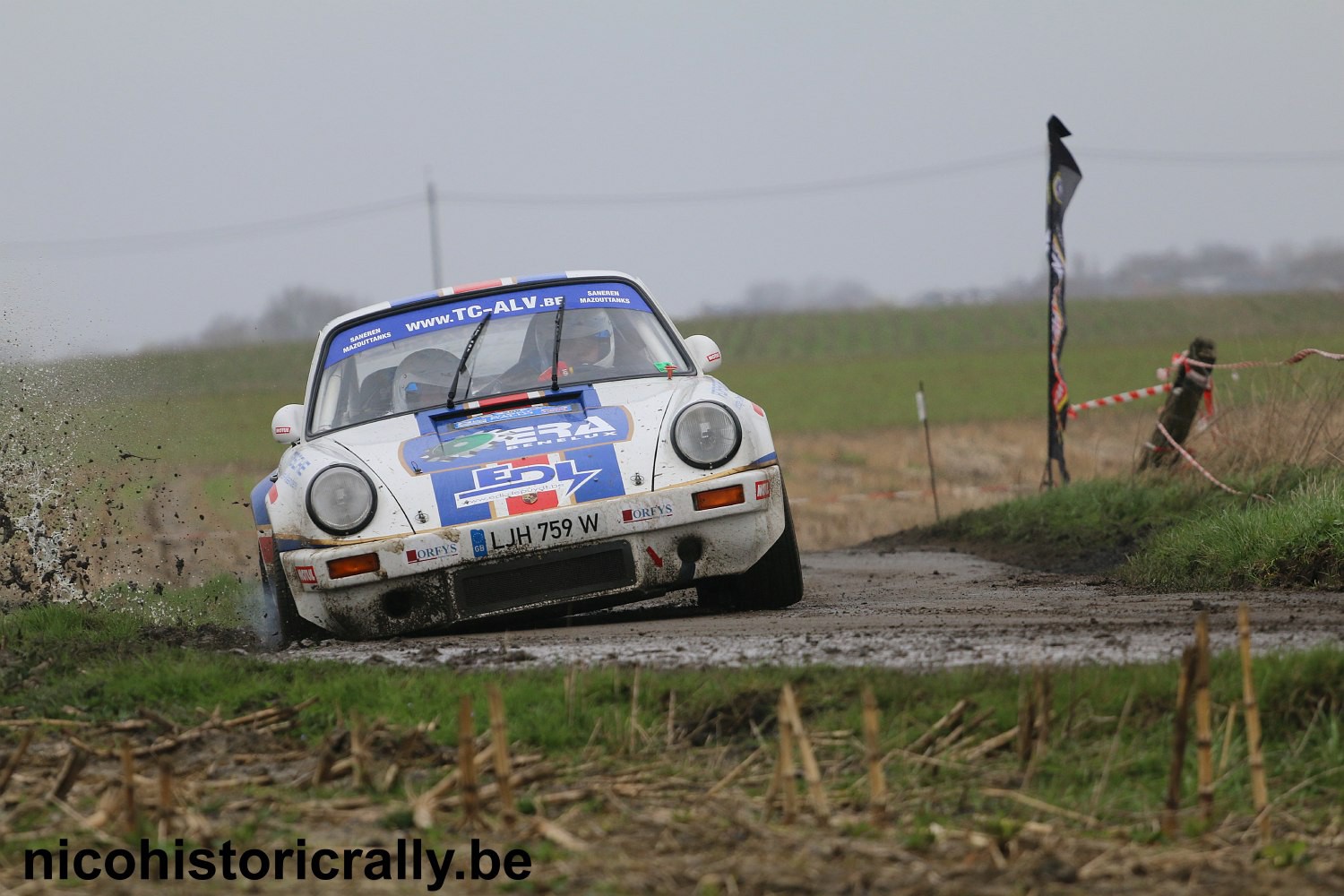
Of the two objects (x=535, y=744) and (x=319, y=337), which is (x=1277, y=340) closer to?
(x=319, y=337)

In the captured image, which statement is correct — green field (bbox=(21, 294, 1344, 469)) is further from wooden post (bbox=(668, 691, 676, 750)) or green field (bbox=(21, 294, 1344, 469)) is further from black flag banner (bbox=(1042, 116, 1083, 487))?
wooden post (bbox=(668, 691, 676, 750))

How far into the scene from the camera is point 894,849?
295 cm

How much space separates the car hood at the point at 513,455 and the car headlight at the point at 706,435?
11 centimetres

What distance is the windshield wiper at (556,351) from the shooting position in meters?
6.98

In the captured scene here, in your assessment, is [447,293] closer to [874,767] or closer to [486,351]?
[486,351]

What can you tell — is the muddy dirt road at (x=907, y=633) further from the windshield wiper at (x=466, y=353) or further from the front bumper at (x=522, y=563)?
the windshield wiper at (x=466, y=353)

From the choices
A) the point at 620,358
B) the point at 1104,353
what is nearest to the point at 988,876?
the point at 620,358

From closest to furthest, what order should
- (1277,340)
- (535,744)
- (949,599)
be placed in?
(535,744), (949,599), (1277,340)

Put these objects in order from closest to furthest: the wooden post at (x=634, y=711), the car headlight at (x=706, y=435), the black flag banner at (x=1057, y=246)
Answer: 1. the wooden post at (x=634, y=711)
2. the car headlight at (x=706, y=435)
3. the black flag banner at (x=1057, y=246)

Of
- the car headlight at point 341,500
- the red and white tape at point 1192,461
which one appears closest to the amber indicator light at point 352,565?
the car headlight at point 341,500

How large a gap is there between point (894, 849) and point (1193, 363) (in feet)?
29.9

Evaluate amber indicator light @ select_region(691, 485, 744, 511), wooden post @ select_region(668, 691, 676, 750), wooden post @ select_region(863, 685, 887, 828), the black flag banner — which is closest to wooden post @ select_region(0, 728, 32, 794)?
wooden post @ select_region(668, 691, 676, 750)

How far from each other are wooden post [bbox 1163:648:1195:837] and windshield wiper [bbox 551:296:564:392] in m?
4.04

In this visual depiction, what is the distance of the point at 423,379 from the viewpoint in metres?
7.12
